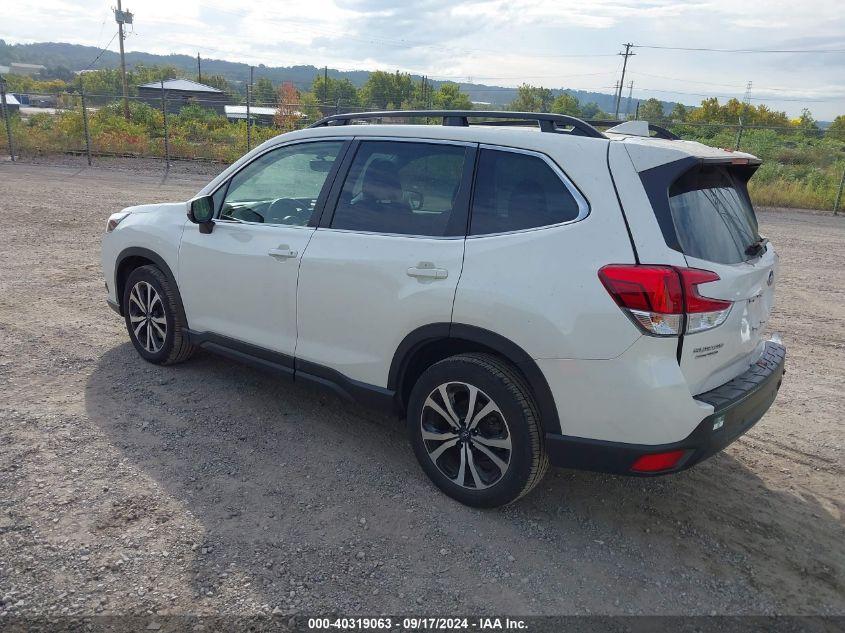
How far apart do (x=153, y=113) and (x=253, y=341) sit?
92.6ft

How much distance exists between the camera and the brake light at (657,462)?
2.88 meters

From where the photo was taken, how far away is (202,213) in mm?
4504

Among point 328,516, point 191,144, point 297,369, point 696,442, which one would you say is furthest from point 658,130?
point 191,144

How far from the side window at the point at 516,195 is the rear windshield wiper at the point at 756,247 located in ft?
3.36

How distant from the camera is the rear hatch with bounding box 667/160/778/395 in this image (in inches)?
113

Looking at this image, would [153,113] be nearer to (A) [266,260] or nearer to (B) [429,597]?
(A) [266,260]

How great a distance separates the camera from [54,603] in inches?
105

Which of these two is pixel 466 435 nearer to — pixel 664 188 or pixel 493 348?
pixel 493 348

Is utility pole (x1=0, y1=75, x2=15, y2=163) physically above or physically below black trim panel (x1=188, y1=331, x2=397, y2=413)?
above

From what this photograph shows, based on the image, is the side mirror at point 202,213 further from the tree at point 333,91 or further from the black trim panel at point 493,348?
the tree at point 333,91

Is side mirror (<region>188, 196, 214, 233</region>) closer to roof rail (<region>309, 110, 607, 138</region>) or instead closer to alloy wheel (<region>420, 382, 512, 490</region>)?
roof rail (<region>309, 110, 607, 138</region>)

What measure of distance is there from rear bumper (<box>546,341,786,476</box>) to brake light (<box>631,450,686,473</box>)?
19 millimetres

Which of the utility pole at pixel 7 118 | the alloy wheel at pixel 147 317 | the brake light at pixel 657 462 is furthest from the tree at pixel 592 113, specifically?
the brake light at pixel 657 462

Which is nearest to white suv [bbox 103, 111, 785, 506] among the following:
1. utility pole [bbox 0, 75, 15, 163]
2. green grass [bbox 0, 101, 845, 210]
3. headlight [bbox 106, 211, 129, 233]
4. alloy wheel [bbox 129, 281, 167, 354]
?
alloy wheel [bbox 129, 281, 167, 354]
